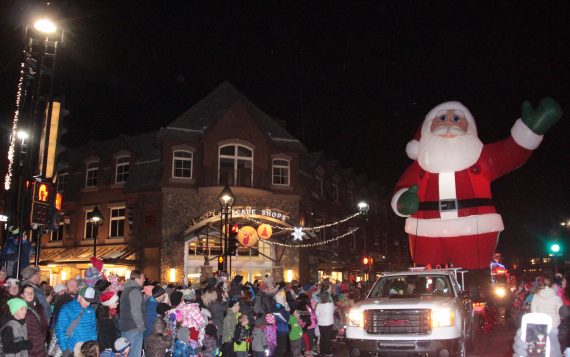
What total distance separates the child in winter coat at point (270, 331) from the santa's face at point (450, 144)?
606 cm

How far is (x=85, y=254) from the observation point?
28125mm

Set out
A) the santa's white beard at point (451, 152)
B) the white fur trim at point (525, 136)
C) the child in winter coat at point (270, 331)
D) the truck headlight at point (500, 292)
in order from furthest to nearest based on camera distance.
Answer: the truck headlight at point (500, 292) < the santa's white beard at point (451, 152) < the white fur trim at point (525, 136) < the child in winter coat at point (270, 331)

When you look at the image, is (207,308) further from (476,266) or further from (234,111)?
(234,111)

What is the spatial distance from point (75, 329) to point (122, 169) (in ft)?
73.8

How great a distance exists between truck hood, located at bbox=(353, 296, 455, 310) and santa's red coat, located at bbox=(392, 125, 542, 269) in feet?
15.6

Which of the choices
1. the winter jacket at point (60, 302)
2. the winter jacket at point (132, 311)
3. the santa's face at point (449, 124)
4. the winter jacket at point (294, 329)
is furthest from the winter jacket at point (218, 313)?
the santa's face at point (449, 124)

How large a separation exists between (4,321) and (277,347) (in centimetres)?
627

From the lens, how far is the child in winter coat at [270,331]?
11.0 meters

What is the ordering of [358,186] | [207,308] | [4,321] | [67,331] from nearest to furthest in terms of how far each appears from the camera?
[4,321] → [67,331] → [207,308] → [358,186]

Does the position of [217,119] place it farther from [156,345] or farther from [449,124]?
[156,345]

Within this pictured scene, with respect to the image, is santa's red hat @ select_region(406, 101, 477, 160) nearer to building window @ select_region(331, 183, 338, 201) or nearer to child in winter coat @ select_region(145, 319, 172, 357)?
child in winter coat @ select_region(145, 319, 172, 357)

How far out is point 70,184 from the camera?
31.0 metres

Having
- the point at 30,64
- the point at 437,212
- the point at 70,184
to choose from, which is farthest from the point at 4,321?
the point at 70,184

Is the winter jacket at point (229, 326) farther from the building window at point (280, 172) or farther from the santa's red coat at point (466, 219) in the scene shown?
the building window at point (280, 172)
